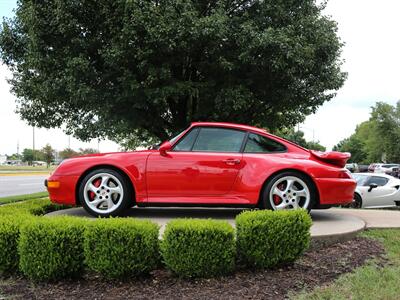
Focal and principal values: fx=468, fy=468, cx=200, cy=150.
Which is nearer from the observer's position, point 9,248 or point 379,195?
point 9,248

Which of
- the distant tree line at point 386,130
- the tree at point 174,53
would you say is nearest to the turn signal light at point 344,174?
the tree at point 174,53

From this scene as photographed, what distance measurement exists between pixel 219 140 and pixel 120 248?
2507 mm

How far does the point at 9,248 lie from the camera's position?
14.9ft

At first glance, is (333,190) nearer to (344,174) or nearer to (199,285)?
(344,174)

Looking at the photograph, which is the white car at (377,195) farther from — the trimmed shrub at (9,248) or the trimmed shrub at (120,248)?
the trimmed shrub at (9,248)

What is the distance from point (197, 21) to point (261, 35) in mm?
1465

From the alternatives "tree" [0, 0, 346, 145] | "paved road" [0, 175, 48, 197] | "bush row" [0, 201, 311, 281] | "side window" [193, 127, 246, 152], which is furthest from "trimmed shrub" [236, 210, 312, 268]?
"paved road" [0, 175, 48, 197]

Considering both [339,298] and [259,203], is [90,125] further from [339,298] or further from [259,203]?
[339,298]

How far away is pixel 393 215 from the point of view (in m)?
7.71

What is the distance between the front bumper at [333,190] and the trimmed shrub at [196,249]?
2.17 metres

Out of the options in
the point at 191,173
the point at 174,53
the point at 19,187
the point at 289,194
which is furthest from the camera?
the point at 19,187

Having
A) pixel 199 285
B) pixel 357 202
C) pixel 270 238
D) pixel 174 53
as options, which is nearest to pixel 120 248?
pixel 199 285

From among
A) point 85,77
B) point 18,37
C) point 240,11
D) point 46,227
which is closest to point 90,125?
point 18,37

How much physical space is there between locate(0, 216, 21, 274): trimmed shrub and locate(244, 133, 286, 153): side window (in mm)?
3077
